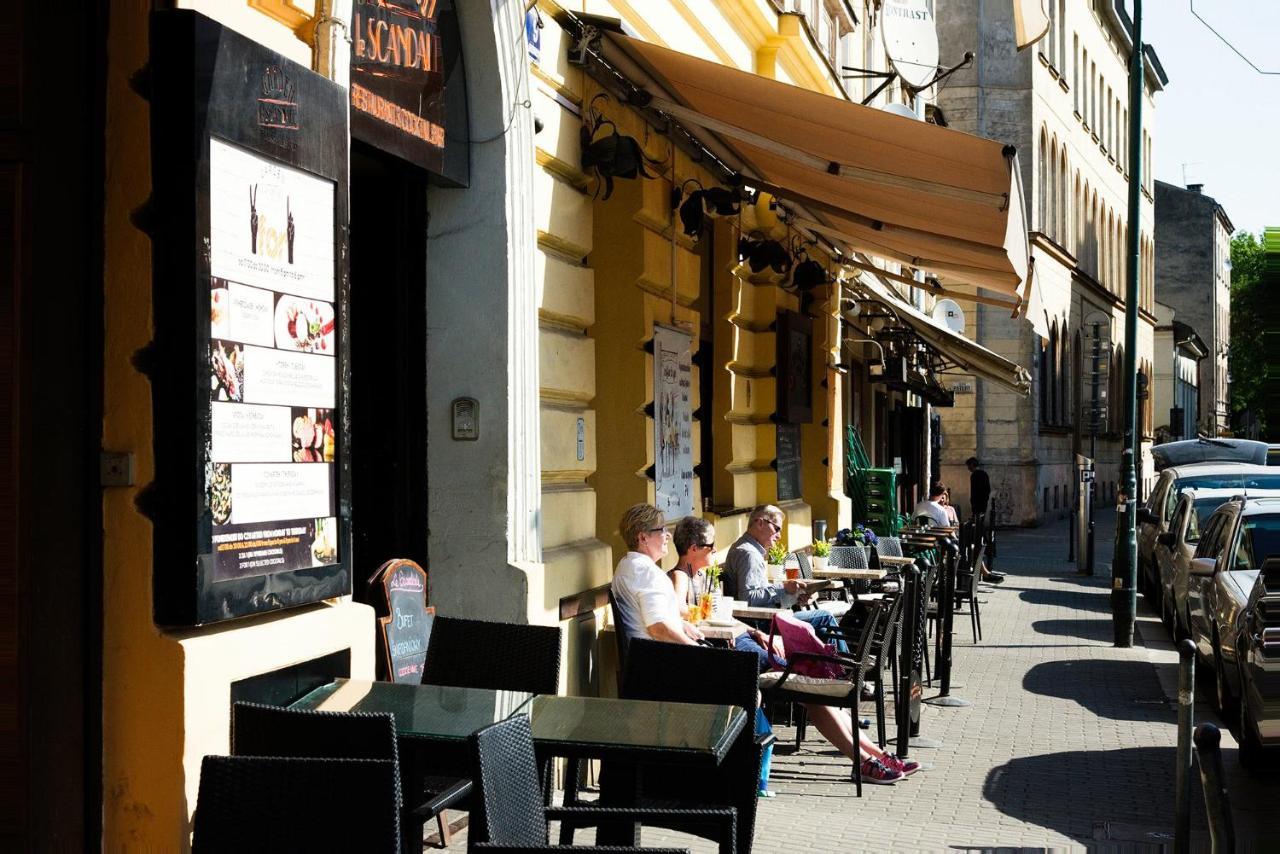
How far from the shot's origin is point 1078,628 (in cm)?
1711

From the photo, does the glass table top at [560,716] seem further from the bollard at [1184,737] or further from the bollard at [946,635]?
the bollard at [946,635]

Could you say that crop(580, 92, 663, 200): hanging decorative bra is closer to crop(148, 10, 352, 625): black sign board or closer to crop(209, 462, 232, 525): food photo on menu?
crop(148, 10, 352, 625): black sign board

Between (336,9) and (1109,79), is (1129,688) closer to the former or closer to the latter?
(336,9)

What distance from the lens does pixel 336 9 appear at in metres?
5.44

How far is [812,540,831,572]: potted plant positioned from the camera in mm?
13539

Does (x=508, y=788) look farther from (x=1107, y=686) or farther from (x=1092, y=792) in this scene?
(x=1107, y=686)

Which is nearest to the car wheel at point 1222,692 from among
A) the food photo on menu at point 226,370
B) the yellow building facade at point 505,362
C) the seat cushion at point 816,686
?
the seat cushion at point 816,686

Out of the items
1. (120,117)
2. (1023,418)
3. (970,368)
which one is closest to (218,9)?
(120,117)

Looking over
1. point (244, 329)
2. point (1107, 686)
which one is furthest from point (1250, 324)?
point (1107, 686)

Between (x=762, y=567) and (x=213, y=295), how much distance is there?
645cm

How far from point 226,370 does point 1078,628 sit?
14.0 meters

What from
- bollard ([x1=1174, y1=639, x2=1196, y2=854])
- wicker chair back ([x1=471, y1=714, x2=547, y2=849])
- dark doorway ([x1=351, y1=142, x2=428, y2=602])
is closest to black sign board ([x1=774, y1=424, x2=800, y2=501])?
dark doorway ([x1=351, y1=142, x2=428, y2=602])

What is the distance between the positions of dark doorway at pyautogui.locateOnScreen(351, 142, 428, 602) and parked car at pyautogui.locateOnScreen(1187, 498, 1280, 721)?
5.26 m

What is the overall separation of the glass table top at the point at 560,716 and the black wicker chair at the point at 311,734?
64cm
